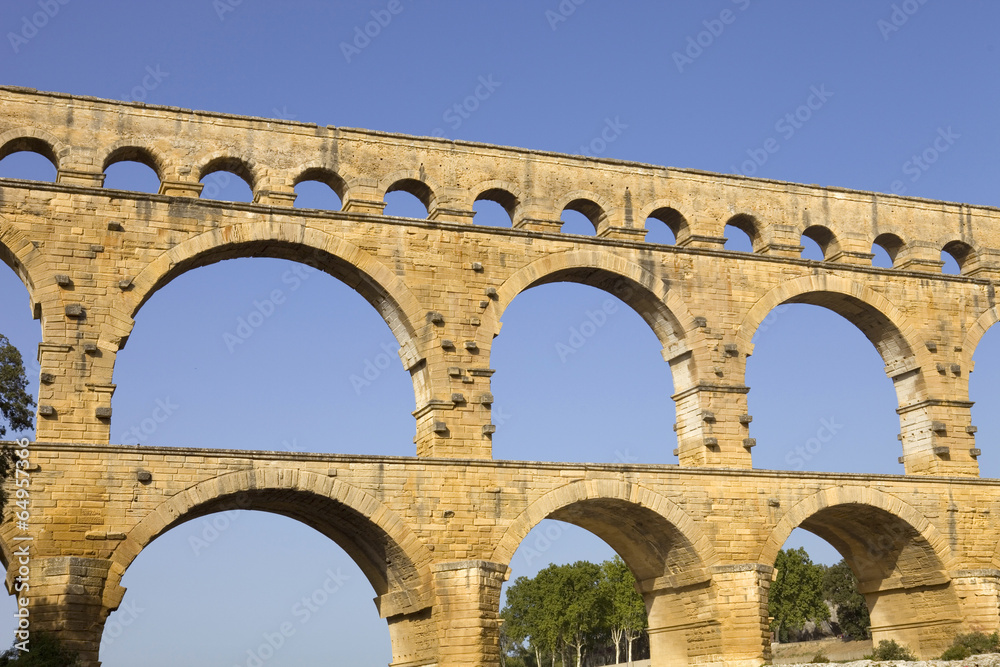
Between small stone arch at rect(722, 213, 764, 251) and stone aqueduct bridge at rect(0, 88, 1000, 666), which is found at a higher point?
small stone arch at rect(722, 213, 764, 251)

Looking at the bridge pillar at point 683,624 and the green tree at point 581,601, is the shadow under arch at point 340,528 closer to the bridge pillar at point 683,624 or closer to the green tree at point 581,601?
the bridge pillar at point 683,624

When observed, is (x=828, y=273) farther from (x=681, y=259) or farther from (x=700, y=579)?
(x=700, y=579)

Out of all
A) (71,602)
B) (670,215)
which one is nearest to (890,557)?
(670,215)

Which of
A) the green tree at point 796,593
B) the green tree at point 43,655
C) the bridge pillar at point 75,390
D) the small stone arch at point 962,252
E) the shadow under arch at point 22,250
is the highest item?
the small stone arch at point 962,252

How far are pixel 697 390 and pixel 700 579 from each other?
146 inches

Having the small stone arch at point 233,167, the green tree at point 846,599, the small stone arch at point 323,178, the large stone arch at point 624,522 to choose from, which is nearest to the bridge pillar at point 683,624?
the large stone arch at point 624,522

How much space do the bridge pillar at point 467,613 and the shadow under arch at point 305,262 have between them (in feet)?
11.3

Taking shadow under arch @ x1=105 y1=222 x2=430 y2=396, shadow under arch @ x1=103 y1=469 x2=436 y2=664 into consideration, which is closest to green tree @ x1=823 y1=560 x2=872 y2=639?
shadow under arch @ x1=103 y1=469 x2=436 y2=664

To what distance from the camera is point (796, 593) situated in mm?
50781

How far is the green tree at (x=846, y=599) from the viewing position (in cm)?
5319

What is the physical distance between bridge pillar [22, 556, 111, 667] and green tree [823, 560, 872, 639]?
40.7m

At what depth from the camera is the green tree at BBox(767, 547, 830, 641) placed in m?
50.5

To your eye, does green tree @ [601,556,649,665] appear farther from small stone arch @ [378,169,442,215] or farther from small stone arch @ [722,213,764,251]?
small stone arch @ [378,169,442,215]

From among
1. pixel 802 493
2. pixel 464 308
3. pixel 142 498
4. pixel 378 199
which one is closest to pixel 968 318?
pixel 802 493
